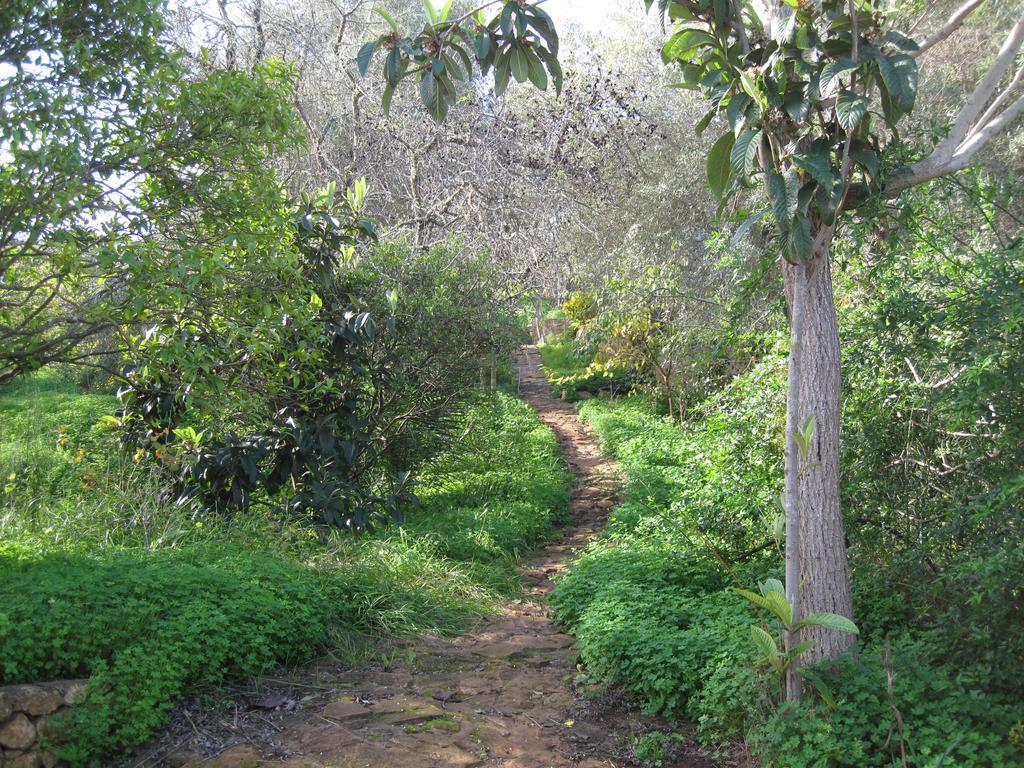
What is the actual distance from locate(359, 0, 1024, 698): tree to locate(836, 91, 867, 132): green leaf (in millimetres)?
10

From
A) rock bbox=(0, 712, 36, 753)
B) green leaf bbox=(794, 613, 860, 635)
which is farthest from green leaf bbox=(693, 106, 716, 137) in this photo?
rock bbox=(0, 712, 36, 753)

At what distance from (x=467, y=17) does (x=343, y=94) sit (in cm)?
878

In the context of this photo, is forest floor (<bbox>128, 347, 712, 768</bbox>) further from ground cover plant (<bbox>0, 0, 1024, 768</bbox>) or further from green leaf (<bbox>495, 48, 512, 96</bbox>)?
green leaf (<bbox>495, 48, 512, 96</bbox>)

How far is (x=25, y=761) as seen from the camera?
12.0ft

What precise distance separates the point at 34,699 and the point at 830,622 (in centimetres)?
360

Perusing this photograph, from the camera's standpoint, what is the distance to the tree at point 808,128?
3.90m

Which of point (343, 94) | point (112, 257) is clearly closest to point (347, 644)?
point (112, 257)

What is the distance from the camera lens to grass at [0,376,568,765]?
4.00 m

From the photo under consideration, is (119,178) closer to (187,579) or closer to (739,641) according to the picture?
(187,579)

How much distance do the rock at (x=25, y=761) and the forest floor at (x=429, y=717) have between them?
1.34 ft

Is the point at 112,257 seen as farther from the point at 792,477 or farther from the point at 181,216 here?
the point at 792,477

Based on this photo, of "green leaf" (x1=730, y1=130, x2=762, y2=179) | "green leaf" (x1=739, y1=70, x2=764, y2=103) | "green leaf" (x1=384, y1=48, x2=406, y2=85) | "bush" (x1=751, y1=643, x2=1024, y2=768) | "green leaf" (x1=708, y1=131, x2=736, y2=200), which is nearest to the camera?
"bush" (x1=751, y1=643, x2=1024, y2=768)

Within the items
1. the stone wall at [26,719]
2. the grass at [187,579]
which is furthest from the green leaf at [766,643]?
the stone wall at [26,719]

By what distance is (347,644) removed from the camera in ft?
17.6
